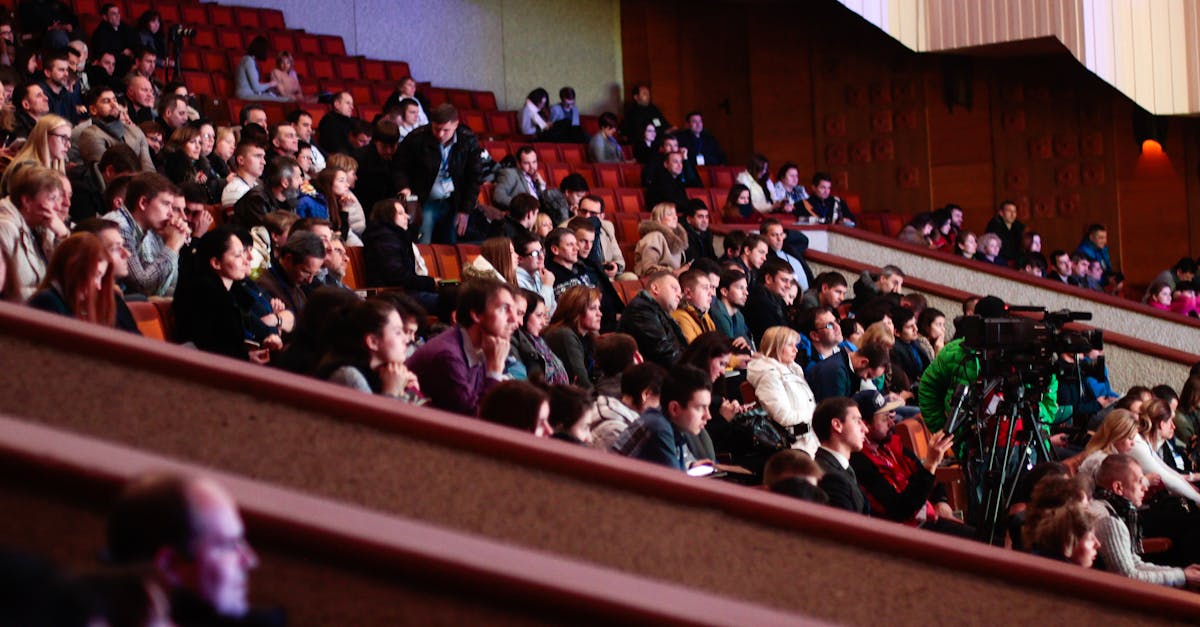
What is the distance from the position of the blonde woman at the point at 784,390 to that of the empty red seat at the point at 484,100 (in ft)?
19.5

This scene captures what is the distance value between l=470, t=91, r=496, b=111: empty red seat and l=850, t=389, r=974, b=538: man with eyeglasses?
20.6 feet

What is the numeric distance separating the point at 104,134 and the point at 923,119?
666 cm

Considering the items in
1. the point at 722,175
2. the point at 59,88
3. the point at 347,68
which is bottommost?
the point at 722,175

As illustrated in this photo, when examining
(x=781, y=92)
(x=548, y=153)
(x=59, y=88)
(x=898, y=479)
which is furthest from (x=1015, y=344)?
(x=781, y=92)

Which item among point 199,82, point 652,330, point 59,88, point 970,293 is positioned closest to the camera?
point 652,330

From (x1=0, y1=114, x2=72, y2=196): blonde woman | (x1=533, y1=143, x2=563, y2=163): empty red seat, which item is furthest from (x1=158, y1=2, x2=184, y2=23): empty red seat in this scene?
(x1=0, y1=114, x2=72, y2=196): blonde woman

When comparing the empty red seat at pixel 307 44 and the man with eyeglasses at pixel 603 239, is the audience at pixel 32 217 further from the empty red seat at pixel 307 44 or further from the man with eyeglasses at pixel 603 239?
the empty red seat at pixel 307 44

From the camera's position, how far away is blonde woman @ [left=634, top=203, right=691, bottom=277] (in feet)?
23.1

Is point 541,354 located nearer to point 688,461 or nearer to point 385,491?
point 688,461

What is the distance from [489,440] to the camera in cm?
225

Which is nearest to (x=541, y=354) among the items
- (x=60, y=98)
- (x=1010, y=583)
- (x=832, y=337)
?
(x=832, y=337)

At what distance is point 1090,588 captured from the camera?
2.50 metres

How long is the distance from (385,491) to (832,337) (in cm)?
370

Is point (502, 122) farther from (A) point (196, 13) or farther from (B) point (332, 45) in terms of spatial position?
(A) point (196, 13)
